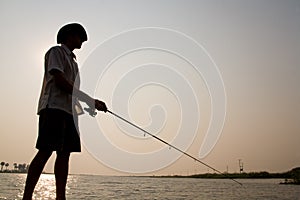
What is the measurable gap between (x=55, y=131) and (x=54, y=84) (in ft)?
1.44

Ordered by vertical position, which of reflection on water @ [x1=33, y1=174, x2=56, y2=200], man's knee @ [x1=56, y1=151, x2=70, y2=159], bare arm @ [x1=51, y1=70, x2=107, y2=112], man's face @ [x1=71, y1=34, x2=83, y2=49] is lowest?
reflection on water @ [x1=33, y1=174, x2=56, y2=200]

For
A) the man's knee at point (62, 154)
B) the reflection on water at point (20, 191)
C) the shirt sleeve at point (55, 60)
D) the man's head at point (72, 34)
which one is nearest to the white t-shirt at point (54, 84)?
the shirt sleeve at point (55, 60)

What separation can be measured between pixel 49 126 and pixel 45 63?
653mm

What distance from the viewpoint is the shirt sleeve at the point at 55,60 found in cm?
329

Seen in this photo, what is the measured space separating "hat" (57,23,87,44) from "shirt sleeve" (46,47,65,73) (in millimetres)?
272

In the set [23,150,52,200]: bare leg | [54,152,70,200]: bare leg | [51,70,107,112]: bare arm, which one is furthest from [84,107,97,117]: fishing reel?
[23,150,52,200]: bare leg

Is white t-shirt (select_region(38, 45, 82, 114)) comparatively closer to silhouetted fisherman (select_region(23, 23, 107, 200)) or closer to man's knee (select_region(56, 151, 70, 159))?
silhouetted fisherman (select_region(23, 23, 107, 200))

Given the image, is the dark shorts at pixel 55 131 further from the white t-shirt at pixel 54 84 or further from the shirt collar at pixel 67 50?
the shirt collar at pixel 67 50

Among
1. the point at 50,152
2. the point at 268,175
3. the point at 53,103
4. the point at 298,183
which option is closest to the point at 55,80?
the point at 53,103

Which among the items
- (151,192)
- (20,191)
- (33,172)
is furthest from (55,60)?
(20,191)

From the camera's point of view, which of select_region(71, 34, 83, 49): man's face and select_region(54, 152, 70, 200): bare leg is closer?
select_region(54, 152, 70, 200): bare leg

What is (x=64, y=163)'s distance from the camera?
3.48m

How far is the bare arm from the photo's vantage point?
10.8 ft

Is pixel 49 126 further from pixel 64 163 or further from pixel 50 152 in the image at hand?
pixel 64 163
